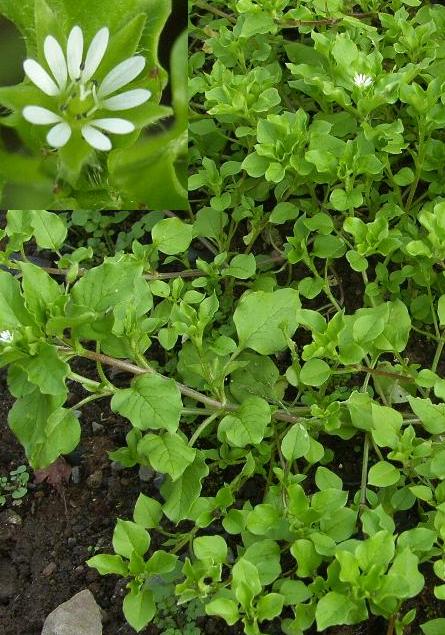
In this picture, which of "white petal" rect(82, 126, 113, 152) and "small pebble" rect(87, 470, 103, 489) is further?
"small pebble" rect(87, 470, 103, 489)

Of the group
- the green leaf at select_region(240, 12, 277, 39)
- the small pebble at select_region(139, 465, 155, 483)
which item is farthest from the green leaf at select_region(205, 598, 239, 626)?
the green leaf at select_region(240, 12, 277, 39)

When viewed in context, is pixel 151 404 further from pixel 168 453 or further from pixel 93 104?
pixel 93 104

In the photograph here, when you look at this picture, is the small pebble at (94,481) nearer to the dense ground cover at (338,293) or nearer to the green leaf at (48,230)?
the dense ground cover at (338,293)

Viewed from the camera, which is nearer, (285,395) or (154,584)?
(154,584)

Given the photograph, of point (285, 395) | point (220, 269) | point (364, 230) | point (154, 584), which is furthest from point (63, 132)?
point (154, 584)

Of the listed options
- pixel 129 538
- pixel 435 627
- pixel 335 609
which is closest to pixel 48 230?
pixel 129 538

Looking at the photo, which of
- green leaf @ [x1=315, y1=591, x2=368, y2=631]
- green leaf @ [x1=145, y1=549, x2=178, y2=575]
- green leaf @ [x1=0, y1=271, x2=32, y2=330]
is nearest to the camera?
green leaf @ [x1=315, y1=591, x2=368, y2=631]

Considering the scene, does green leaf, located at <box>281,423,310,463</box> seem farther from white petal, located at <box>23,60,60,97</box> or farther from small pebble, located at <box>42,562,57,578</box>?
white petal, located at <box>23,60,60,97</box>

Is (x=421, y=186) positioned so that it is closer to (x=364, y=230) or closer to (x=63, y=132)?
(x=364, y=230)
